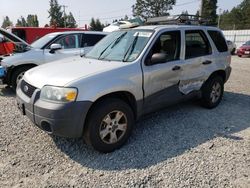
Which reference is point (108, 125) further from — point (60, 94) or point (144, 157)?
point (60, 94)

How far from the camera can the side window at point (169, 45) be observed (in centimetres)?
445

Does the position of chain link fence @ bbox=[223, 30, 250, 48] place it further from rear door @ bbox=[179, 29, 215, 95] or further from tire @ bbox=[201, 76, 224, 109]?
rear door @ bbox=[179, 29, 215, 95]

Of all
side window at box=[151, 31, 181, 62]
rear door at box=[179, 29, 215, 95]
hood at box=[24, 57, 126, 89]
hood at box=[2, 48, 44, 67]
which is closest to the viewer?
hood at box=[24, 57, 126, 89]

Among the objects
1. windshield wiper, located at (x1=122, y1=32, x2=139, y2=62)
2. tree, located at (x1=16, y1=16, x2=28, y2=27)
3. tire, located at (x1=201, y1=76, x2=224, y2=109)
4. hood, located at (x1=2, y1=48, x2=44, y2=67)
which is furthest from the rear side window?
tree, located at (x1=16, y1=16, x2=28, y2=27)

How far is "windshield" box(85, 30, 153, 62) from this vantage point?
4188mm

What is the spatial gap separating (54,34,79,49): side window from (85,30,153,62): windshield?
3301 mm

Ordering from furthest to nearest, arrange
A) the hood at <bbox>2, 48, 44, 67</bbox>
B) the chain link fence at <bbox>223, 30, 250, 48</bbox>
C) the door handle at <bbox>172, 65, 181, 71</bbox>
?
the chain link fence at <bbox>223, 30, 250, 48</bbox>
the hood at <bbox>2, 48, 44, 67</bbox>
the door handle at <bbox>172, 65, 181, 71</bbox>

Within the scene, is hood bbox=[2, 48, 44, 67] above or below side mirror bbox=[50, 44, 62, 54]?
below

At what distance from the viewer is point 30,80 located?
12.7ft

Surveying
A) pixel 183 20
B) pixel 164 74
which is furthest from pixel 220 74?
pixel 164 74

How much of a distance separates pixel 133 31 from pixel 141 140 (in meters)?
1.90

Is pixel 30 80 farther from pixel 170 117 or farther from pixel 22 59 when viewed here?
pixel 22 59

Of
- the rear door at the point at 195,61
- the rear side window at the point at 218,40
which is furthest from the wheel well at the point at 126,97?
the rear side window at the point at 218,40

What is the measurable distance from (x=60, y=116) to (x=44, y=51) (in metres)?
4.58
